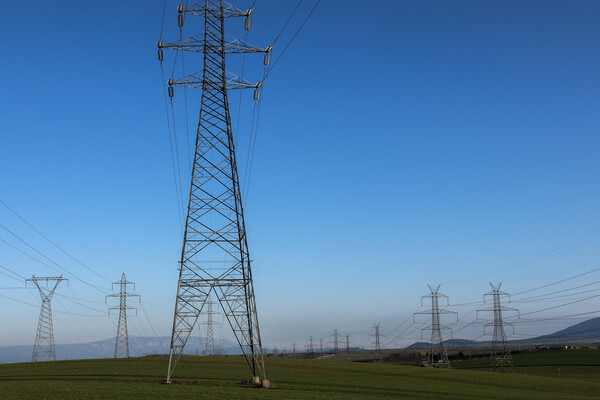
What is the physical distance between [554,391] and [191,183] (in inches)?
1634

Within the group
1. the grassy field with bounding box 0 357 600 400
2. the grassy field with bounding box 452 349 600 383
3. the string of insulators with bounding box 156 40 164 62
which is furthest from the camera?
the grassy field with bounding box 452 349 600 383

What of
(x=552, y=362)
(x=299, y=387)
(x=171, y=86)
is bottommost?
(x=552, y=362)

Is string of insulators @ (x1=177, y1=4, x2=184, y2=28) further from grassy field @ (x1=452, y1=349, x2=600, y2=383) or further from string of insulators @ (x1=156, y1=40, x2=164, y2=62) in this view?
grassy field @ (x1=452, y1=349, x2=600, y2=383)

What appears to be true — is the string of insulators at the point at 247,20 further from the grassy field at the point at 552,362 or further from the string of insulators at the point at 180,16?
the grassy field at the point at 552,362

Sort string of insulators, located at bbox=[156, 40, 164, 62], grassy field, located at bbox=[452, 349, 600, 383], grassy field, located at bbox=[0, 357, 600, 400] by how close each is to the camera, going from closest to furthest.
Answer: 1. grassy field, located at bbox=[0, 357, 600, 400]
2. string of insulators, located at bbox=[156, 40, 164, 62]
3. grassy field, located at bbox=[452, 349, 600, 383]

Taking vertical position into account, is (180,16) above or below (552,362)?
above

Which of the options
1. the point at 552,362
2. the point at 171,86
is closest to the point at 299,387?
the point at 171,86

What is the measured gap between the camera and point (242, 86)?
42.7 m

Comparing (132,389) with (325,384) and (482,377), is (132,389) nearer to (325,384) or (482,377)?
(325,384)

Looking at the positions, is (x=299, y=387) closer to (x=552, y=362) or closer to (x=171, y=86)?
(x=171, y=86)

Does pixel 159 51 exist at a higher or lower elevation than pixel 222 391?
higher

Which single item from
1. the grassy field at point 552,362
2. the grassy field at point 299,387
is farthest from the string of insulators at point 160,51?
the grassy field at point 552,362

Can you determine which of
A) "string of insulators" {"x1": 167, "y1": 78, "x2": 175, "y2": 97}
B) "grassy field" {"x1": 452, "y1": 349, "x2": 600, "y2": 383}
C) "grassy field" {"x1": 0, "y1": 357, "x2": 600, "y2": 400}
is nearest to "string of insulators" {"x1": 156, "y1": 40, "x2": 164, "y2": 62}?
"string of insulators" {"x1": 167, "y1": 78, "x2": 175, "y2": 97}

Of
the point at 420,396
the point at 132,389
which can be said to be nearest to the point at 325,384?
the point at 420,396
